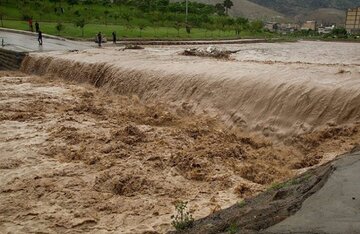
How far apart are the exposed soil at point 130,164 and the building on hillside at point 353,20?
6755 centimetres

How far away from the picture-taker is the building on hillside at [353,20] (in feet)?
236

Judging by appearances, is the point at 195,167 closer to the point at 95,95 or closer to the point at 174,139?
the point at 174,139

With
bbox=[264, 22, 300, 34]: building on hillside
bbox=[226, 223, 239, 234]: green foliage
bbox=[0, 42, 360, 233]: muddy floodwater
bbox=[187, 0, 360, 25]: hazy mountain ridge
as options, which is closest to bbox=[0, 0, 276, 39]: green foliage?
bbox=[264, 22, 300, 34]: building on hillside

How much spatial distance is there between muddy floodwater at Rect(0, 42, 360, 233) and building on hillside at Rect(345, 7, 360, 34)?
64713 millimetres

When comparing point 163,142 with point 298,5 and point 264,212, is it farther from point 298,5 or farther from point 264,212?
point 298,5

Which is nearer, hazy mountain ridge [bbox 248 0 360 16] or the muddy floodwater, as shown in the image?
Answer: the muddy floodwater

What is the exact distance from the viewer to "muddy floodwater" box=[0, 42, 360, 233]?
7.27m

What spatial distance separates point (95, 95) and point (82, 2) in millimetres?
40657

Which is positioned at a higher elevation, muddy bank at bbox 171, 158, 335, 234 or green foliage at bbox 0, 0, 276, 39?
green foliage at bbox 0, 0, 276, 39

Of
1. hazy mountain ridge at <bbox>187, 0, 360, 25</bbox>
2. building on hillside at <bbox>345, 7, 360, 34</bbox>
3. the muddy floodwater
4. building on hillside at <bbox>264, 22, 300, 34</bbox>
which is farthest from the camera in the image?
hazy mountain ridge at <bbox>187, 0, 360, 25</bbox>

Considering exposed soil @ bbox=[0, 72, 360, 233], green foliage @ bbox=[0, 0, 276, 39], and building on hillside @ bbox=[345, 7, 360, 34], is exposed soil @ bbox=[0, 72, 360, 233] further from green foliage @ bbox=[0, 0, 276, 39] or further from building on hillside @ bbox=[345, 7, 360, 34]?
building on hillside @ bbox=[345, 7, 360, 34]

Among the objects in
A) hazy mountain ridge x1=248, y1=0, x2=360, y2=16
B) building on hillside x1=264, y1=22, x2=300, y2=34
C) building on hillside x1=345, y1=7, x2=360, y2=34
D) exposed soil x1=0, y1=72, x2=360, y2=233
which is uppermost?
hazy mountain ridge x1=248, y1=0, x2=360, y2=16

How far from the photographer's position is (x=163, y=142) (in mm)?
10359

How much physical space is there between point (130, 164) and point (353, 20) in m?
74.2
